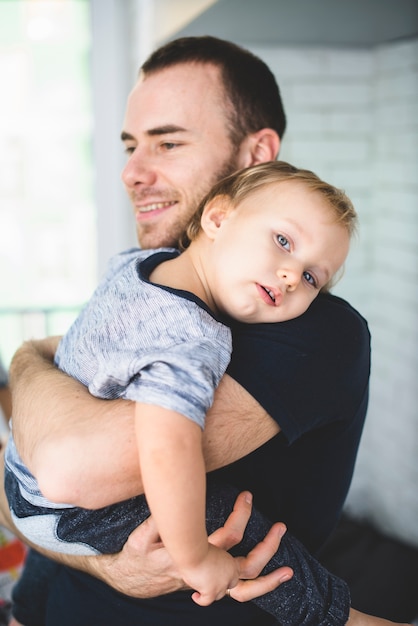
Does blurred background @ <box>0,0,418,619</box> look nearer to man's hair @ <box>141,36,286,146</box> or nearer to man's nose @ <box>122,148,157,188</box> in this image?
A: man's hair @ <box>141,36,286,146</box>

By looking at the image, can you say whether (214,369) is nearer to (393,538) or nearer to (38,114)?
(393,538)

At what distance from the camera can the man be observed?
98 cm

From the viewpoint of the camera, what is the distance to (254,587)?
1.07m

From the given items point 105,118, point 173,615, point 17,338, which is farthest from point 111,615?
point 17,338

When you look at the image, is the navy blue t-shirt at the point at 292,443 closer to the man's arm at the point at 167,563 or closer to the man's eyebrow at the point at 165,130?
the man's arm at the point at 167,563

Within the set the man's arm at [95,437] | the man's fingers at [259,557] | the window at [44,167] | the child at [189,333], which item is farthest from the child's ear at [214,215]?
the window at [44,167]

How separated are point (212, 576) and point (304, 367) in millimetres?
336

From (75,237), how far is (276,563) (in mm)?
3090

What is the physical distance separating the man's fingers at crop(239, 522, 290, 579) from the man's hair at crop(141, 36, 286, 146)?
2.97 ft

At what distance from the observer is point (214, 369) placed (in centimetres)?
93

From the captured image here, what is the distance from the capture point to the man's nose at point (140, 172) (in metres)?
1.57

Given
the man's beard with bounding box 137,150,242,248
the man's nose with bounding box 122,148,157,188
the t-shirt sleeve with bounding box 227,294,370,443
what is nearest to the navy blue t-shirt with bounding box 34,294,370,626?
the t-shirt sleeve with bounding box 227,294,370,443

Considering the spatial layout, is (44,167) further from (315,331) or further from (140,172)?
(315,331)

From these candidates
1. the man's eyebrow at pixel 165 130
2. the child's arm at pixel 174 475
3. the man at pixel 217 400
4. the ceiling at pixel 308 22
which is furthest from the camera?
the ceiling at pixel 308 22
